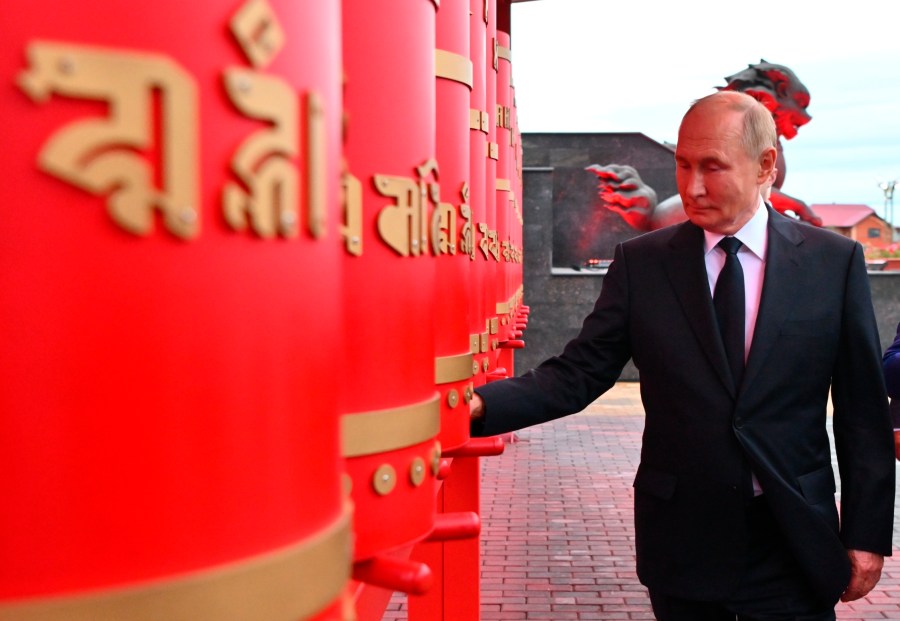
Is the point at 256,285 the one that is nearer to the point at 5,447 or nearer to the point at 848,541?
the point at 5,447

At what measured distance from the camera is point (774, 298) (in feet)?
8.05

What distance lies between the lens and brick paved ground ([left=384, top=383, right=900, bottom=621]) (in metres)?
5.81

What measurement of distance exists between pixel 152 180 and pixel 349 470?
65cm

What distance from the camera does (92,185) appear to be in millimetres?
544

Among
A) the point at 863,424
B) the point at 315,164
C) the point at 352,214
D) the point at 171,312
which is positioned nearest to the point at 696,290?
the point at 863,424

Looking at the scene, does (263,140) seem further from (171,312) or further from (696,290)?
(696,290)

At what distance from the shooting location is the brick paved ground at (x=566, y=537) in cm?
581

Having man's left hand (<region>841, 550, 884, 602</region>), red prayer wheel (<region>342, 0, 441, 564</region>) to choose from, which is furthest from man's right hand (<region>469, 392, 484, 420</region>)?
red prayer wheel (<region>342, 0, 441, 564</region>)

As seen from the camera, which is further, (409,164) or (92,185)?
(409,164)

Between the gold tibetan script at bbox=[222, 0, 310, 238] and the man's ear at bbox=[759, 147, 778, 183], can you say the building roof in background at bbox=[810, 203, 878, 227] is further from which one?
the gold tibetan script at bbox=[222, 0, 310, 238]

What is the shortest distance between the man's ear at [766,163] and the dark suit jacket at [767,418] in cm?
15

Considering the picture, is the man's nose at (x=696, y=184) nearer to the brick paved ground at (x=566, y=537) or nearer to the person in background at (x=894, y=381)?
the person in background at (x=894, y=381)

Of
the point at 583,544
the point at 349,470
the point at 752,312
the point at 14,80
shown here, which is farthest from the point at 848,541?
the point at 583,544

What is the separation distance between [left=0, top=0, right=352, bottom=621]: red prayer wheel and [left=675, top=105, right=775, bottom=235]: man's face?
182 centimetres
